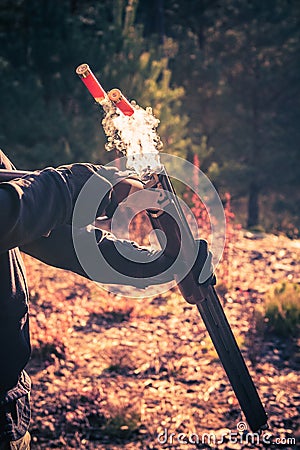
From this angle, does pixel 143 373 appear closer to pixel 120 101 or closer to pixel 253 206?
pixel 120 101

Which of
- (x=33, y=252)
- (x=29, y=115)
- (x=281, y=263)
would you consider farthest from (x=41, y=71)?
(x=33, y=252)

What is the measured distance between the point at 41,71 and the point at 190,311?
7.31 metres

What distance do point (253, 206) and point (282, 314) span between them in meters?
14.9

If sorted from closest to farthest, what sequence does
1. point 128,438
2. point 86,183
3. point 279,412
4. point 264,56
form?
point 86,183 < point 128,438 < point 279,412 < point 264,56

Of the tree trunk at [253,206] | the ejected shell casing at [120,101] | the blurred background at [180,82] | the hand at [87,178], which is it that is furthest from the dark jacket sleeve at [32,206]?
the tree trunk at [253,206]

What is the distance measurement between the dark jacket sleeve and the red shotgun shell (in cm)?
32

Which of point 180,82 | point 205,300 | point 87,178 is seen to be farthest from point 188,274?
point 180,82

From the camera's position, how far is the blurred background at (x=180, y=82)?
36.9 ft

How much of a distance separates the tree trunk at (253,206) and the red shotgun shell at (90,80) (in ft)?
59.8

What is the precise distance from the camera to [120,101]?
1886 millimetres

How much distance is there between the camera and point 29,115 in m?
11.1

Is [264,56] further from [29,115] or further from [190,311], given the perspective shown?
[190,311]

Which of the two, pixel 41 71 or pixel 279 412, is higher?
pixel 41 71

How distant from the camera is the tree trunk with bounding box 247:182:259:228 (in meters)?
19.9
